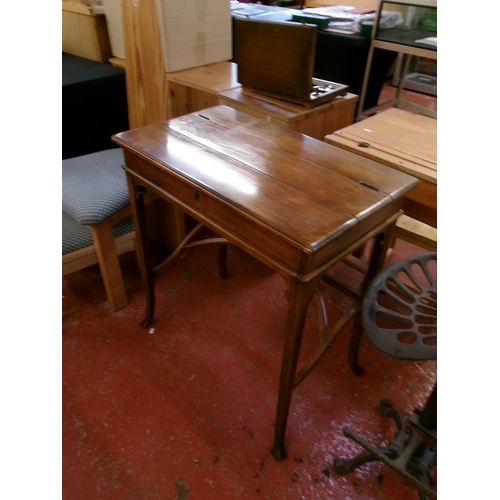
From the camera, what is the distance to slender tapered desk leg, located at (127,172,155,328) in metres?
1.29

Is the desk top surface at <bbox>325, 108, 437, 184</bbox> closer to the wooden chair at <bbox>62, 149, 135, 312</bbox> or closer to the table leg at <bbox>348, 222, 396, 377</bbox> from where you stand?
the table leg at <bbox>348, 222, 396, 377</bbox>

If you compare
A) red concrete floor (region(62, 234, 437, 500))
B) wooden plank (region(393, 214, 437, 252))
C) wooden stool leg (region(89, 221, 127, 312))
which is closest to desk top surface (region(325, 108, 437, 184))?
wooden plank (region(393, 214, 437, 252))

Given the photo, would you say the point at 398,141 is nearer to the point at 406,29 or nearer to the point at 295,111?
the point at 295,111

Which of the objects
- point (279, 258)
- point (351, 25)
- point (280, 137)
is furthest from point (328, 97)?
point (351, 25)

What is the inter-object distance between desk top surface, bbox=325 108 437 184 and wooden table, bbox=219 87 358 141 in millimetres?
107

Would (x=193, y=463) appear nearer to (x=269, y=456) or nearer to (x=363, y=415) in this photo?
(x=269, y=456)

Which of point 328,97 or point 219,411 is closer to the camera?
point 219,411

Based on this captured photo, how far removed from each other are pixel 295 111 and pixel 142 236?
0.70 metres

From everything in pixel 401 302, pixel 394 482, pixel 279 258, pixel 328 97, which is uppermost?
pixel 328 97

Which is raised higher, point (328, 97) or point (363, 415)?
point (328, 97)

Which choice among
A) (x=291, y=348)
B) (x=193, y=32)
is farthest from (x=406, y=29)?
(x=291, y=348)

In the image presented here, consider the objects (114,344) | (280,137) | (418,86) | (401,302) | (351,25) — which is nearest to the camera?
(401,302)

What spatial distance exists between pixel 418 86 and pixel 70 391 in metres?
4.53
